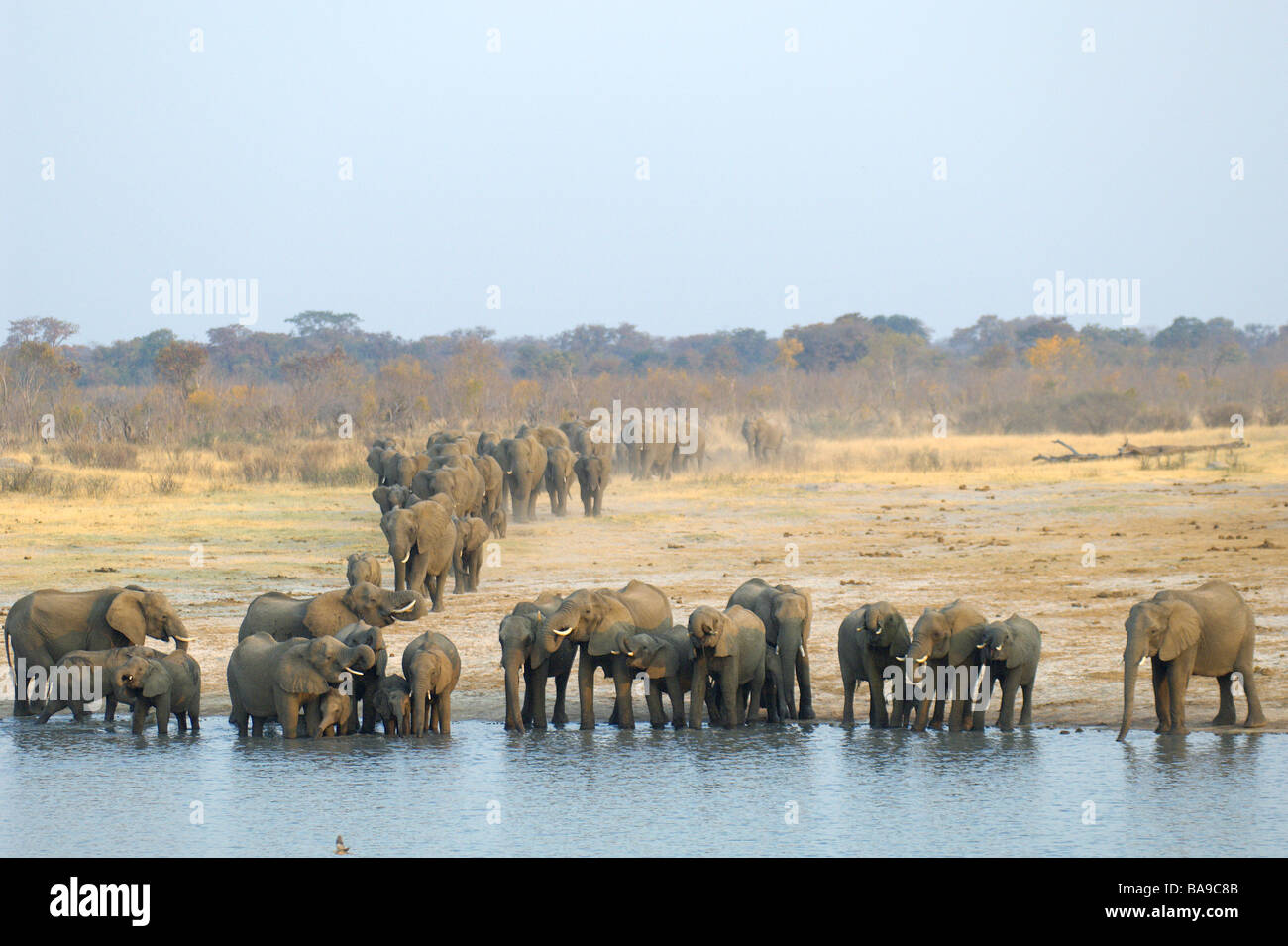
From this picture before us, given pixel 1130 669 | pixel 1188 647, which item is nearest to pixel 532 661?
pixel 1130 669

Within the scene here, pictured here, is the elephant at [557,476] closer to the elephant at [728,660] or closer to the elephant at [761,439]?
the elephant at [761,439]

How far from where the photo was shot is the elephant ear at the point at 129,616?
492 inches

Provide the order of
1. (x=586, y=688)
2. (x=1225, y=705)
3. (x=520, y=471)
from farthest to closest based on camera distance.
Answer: (x=520, y=471) < (x=586, y=688) < (x=1225, y=705)

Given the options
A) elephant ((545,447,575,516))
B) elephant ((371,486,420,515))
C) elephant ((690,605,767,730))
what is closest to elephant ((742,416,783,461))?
elephant ((545,447,575,516))

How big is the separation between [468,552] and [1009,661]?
849 centimetres

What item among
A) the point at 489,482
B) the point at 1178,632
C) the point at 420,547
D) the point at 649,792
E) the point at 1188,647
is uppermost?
the point at 489,482

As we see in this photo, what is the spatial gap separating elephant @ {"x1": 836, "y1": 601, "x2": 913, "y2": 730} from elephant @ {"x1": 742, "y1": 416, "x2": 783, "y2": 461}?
28831mm

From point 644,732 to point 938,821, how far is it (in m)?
2.97

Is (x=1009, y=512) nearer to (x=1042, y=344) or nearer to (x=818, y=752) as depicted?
(x=818, y=752)

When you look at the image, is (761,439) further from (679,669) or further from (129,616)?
(679,669)

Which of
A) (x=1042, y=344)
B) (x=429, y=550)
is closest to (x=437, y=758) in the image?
(x=429, y=550)

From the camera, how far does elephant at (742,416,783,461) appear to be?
1608 inches

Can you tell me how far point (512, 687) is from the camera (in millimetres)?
11609

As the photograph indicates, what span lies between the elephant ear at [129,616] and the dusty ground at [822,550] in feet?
2.60
